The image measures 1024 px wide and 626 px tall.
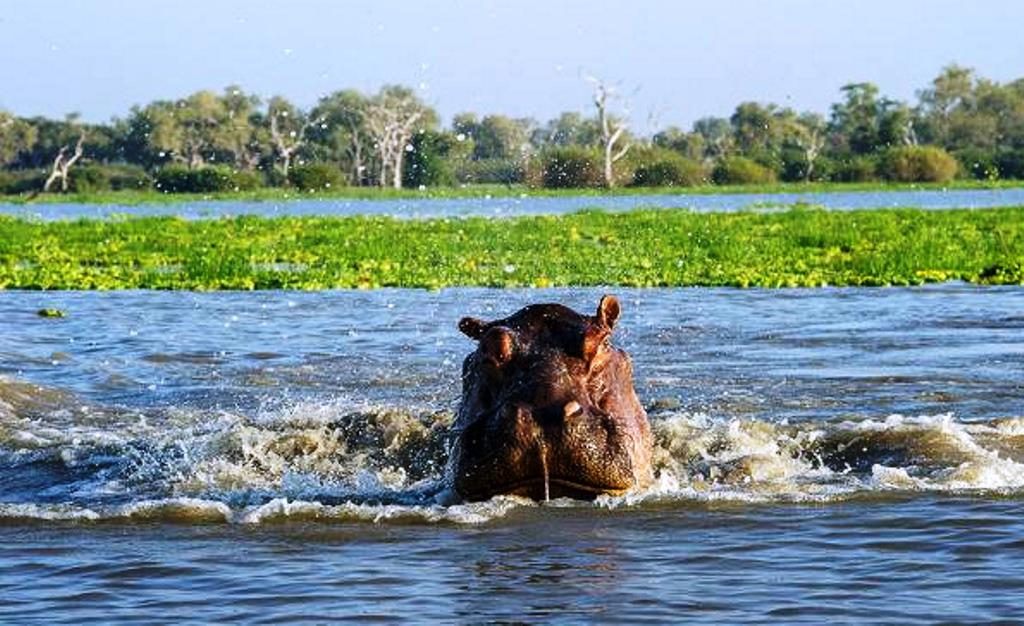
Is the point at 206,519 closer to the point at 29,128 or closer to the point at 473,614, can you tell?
the point at 473,614

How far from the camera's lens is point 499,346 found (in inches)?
317

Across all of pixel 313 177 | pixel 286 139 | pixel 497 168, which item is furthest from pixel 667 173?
pixel 286 139

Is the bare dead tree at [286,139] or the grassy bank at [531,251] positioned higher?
the bare dead tree at [286,139]

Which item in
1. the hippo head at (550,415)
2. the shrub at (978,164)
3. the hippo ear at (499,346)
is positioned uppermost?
the hippo ear at (499,346)

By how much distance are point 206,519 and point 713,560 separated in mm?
2484

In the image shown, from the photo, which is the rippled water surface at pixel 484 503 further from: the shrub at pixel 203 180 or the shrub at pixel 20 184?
the shrub at pixel 20 184

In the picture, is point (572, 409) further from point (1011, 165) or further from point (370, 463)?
point (1011, 165)

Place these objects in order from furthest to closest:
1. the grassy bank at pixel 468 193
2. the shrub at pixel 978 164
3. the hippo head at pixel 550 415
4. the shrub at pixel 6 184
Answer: the shrub at pixel 6 184 → the shrub at pixel 978 164 → the grassy bank at pixel 468 193 → the hippo head at pixel 550 415

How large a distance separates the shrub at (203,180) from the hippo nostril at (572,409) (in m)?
87.7

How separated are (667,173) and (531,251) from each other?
6977 cm

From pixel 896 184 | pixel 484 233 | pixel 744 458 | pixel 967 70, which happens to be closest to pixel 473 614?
pixel 744 458

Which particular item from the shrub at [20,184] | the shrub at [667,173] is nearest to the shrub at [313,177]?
the shrub at [667,173]

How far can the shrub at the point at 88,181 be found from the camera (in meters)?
102

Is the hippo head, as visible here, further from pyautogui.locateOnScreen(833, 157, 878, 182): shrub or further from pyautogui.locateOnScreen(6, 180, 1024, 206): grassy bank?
pyautogui.locateOnScreen(833, 157, 878, 182): shrub
